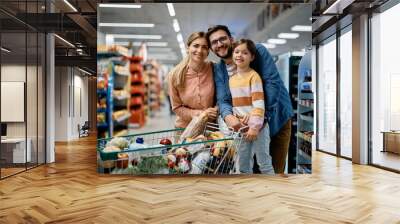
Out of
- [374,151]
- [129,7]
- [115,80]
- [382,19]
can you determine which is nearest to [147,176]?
[115,80]

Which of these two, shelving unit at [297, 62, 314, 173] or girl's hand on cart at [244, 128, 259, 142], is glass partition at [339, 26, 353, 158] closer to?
shelving unit at [297, 62, 314, 173]

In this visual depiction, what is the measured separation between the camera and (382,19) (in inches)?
288

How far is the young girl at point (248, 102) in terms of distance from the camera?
19.1ft

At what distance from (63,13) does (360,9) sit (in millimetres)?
5480

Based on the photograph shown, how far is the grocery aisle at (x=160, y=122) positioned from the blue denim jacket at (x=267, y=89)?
2.51 feet

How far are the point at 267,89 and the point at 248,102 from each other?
1.11 feet

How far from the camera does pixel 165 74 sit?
5922mm

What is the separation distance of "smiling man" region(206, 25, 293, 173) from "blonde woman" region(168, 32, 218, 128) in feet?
0.36

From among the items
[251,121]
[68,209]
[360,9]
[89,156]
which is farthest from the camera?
[89,156]

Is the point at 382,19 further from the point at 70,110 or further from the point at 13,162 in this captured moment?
the point at 70,110

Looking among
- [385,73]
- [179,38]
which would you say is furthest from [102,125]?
[385,73]

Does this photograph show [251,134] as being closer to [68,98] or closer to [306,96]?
[306,96]

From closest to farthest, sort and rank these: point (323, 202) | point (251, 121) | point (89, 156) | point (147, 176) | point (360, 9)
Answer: point (323, 202), point (251, 121), point (147, 176), point (360, 9), point (89, 156)

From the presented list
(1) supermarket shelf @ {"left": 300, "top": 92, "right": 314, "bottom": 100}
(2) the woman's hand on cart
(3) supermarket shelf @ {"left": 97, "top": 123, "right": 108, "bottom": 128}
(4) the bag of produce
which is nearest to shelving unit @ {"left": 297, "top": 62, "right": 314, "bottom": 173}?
(1) supermarket shelf @ {"left": 300, "top": 92, "right": 314, "bottom": 100}
